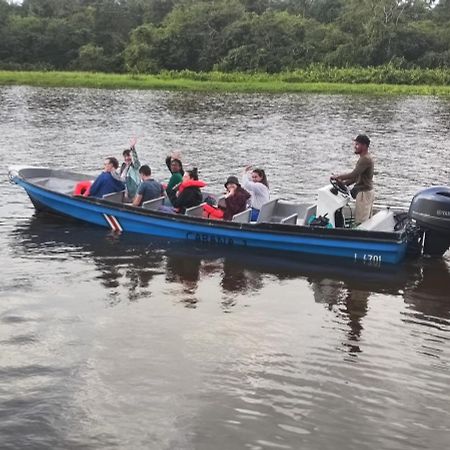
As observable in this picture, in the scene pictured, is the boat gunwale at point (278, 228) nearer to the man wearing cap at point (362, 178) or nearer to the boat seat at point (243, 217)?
the boat seat at point (243, 217)

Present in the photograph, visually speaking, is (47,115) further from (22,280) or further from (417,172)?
(22,280)

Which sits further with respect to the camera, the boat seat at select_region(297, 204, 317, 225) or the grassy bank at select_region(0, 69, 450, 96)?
the grassy bank at select_region(0, 69, 450, 96)

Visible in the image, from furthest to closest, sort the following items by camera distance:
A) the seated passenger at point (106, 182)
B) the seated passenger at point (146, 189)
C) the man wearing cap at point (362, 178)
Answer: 1. the seated passenger at point (106, 182)
2. the seated passenger at point (146, 189)
3. the man wearing cap at point (362, 178)

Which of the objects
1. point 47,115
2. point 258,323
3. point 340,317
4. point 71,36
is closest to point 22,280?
point 258,323

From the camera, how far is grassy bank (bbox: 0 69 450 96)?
54250 millimetres

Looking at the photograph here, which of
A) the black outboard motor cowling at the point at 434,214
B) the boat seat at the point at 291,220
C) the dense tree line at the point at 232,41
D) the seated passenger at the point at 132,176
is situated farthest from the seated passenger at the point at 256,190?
the dense tree line at the point at 232,41

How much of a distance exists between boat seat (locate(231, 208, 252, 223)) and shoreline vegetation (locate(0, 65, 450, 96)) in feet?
138

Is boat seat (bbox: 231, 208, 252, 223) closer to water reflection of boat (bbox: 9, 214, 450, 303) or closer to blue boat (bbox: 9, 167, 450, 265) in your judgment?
blue boat (bbox: 9, 167, 450, 265)

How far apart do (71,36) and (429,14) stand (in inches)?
1679

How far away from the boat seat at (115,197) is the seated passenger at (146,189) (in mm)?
560

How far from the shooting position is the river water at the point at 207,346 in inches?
270

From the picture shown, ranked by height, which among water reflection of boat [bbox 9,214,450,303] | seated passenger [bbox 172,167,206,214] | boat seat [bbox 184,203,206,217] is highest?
seated passenger [bbox 172,167,206,214]

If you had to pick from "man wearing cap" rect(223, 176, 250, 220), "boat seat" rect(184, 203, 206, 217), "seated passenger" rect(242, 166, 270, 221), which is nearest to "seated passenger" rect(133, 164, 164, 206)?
"boat seat" rect(184, 203, 206, 217)

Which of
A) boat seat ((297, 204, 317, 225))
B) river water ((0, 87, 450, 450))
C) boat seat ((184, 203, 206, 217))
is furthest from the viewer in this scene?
boat seat ((184, 203, 206, 217))
